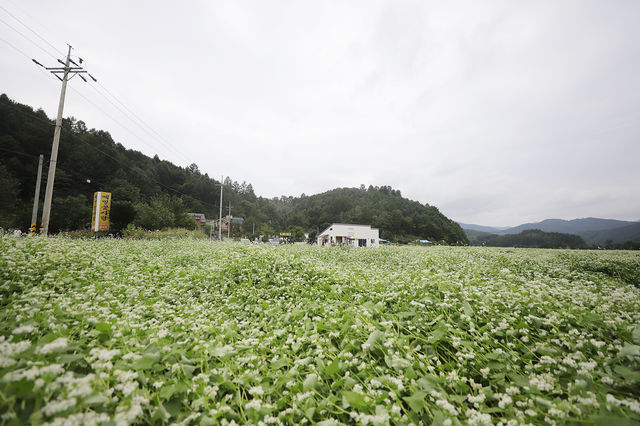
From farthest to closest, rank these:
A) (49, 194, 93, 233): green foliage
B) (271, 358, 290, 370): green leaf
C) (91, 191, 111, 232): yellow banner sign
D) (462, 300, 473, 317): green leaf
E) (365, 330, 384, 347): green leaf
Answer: (49, 194, 93, 233): green foliage
(91, 191, 111, 232): yellow banner sign
(462, 300, 473, 317): green leaf
(365, 330, 384, 347): green leaf
(271, 358, 290, 370): green leaf

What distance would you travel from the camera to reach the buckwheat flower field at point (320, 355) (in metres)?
1.69

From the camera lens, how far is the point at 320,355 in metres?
2.78

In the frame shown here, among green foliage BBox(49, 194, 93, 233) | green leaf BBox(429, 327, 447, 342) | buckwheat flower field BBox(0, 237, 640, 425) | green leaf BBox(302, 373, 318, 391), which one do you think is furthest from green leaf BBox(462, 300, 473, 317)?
green foliage BBox(49, 194, 93, 233)

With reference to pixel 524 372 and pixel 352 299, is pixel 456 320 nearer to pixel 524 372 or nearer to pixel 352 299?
pixel 524 372

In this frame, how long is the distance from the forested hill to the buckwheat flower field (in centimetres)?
2191

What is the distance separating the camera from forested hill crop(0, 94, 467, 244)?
26062 mm

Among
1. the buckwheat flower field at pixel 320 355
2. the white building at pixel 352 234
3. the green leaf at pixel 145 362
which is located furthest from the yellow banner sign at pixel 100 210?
the white building at pixel 352 234

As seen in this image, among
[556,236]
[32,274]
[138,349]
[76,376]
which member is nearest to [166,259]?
A: [32,274]

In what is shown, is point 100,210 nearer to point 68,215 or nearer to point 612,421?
point 68,215

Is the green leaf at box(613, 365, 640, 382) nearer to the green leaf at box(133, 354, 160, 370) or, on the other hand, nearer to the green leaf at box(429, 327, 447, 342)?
the green leaf at box(429, 327, 447, 342)

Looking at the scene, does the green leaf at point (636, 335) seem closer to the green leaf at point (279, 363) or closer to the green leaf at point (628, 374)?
the green leaf at point (628, 374)

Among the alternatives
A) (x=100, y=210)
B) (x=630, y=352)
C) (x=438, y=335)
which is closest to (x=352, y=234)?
(x=100, y=210)

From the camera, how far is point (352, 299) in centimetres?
473

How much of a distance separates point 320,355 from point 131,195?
49122 mm
